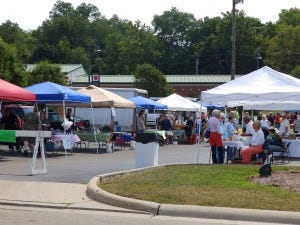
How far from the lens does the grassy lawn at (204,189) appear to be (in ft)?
33.2

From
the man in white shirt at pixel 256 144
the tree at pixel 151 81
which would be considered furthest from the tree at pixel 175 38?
the man in white shirt at pixel 256 144

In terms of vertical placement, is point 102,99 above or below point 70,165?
above

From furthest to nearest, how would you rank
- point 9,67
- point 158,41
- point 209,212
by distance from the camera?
1. point 158,41
2. point 9,67
3. point 209,212

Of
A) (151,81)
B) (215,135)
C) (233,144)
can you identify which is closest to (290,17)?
(151,81)

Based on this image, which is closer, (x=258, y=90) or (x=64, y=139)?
(x=258, y=90)

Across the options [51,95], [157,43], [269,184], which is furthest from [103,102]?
[157,43]

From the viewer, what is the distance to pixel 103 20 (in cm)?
13200

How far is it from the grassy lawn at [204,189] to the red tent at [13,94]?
8.00 metres

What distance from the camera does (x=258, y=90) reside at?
20.1 meters

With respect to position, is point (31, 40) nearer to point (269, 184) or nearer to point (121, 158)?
point (121, 158)

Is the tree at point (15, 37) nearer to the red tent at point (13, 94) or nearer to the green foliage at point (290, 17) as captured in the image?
the green foliage at point (290, 17)

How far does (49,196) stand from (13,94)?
9.85m

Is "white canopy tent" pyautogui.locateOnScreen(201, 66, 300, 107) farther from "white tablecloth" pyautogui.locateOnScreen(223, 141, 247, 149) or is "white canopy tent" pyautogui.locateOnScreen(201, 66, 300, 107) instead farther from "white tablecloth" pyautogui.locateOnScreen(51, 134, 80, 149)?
"white tablecloth" pyautogui.locateOnScreen(51, 134, 80, 149)

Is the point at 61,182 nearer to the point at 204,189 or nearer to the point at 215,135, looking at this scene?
the point at 204,189
